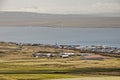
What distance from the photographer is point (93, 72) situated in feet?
165

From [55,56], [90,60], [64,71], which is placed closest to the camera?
[64,71]

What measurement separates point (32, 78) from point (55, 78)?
2352mm

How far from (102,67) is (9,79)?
20.8 m

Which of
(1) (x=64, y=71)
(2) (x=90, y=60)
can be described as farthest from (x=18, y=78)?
(2) (x=90, y=60)

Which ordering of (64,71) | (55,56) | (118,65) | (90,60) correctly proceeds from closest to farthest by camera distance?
(64,71) → (118,65) → (90,60) → (55,56)

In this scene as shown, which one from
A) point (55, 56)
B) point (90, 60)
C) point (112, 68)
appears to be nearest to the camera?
point (112, 68)

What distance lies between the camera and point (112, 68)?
182 ft

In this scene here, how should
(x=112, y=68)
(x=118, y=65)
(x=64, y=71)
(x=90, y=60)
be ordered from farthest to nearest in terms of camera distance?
(x=90, y=60) → (x=118, y=65) → (x=112, y=68) → (x=64, y=71)

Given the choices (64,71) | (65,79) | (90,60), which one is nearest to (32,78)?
(65,79)

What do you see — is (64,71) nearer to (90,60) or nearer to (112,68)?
(112,68)

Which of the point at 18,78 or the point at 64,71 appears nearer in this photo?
the point at 18,78

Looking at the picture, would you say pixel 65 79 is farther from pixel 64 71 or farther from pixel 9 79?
pixel 64 71

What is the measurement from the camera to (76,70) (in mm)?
51938

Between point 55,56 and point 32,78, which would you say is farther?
point 55,56
